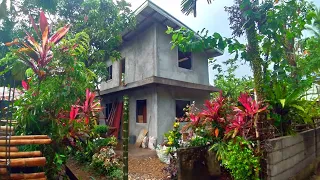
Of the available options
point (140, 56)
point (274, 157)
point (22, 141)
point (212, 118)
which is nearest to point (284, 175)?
point (274, 157)

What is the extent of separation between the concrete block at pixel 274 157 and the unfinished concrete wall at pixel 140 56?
5.86 meters

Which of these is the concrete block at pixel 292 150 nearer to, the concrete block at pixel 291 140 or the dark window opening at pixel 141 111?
the concrete block at pixel 291 140

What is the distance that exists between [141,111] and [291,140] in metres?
6.25

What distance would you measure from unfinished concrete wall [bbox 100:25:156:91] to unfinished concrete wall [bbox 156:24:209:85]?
287 millimetres

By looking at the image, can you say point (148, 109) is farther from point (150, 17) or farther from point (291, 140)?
point (291, 140)

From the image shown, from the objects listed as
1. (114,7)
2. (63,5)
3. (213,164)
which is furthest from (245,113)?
(63,5)

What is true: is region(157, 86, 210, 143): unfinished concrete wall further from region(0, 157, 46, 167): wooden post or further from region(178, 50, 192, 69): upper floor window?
region(0, 157, 46, 167): wooden post

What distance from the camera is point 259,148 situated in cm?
368

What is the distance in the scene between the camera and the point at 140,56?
969 cm

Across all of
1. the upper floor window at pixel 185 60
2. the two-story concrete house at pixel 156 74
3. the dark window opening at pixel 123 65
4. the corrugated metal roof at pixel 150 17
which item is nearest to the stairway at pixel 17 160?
the two-story concrete house at pixel 156 74

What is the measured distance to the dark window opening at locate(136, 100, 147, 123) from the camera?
359 inches

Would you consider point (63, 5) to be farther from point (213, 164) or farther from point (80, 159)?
point (213, 164)

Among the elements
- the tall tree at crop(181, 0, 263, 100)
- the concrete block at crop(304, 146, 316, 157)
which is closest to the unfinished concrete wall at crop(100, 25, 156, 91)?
the tall tree at crop(181, 0, 263, 100)

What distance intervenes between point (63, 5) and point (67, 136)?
24.9 ft
